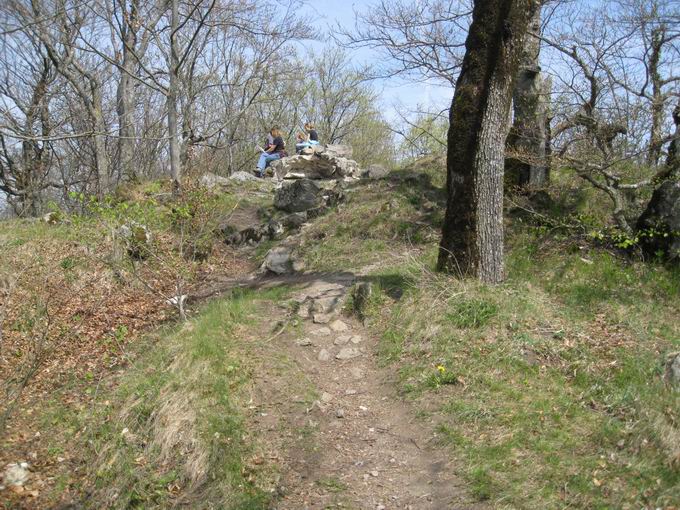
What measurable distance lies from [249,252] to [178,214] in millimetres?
2576

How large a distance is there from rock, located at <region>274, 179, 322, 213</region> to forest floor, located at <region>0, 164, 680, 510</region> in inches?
156

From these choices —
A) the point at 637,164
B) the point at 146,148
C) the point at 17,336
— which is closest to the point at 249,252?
the point at 17,336

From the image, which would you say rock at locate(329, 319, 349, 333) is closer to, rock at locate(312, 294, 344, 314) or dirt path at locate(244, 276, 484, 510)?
dirt path at locate(244, 276, 484, 510)

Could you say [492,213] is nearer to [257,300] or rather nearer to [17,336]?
[257,300]

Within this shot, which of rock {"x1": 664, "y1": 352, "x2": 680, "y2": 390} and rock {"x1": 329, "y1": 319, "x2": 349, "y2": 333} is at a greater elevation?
rock {"x1": 664, "y1": 352, "x2": 680, "y2": 390}

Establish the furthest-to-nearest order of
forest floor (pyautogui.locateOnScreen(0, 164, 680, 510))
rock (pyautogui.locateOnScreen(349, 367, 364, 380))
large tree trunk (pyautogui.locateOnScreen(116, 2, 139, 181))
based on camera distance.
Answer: large tree trunk (pyautogui.locateOnScreen(116, 2, 139, 181))
rock (pyautogui.locateOnScreen(349, 367, 364, 380))
forest floor (pyautogui.locateOnScreen(0, 164, 680, 510))

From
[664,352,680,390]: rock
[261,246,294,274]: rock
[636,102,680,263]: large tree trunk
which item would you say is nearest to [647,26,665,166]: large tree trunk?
[636,102,680,263]: large tree trunk

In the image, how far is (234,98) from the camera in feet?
69.3

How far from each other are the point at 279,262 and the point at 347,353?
10.0 feet

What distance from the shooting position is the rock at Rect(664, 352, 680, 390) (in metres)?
3.95

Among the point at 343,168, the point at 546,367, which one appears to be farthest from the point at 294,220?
the point at 546,367

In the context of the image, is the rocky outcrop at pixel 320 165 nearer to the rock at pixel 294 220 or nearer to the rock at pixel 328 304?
the rock at pixel 294 220

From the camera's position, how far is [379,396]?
15.6 feet

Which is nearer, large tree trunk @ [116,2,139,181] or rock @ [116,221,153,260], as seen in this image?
rock @ [116,221,153,260]
